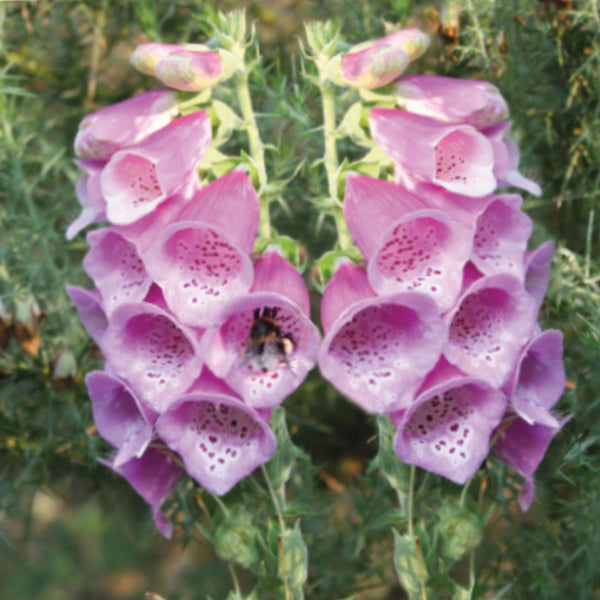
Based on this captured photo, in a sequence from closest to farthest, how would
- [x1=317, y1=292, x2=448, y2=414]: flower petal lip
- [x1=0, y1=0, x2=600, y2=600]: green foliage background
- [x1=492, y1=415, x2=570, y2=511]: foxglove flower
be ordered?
1. [x1=317, y1=292, x2=448, y2=414]: flower petal lip
2. [x1=492, y1=415, x2=570, y2=511]: foxglove flower
3. [x1=0, y1=0, x2=600, y2=600]: green foliage background

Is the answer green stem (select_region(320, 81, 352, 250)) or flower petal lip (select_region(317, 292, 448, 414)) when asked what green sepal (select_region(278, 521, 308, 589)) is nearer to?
flower petal lip (select_region(317, 292, 448, 414))

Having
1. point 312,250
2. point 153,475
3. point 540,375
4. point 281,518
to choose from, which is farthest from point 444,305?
point 312,250

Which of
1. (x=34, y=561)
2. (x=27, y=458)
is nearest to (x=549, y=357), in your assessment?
(x=27, y=458)

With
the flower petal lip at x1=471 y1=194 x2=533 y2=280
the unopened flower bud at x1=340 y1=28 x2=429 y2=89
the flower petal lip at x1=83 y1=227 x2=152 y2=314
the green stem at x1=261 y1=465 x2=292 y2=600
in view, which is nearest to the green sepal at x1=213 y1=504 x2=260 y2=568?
the green stem at x1=261 y1=465 x2=292 y2=600

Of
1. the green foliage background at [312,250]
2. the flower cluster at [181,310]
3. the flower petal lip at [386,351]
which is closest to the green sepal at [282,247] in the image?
the flower cluster at [181,310]

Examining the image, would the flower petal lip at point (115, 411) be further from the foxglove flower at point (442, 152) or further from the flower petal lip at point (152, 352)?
the foxglove flower at point (442, 152)

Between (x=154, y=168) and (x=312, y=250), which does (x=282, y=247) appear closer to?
(x=154, y=168)

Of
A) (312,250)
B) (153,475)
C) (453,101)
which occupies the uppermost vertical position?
(453,101)
